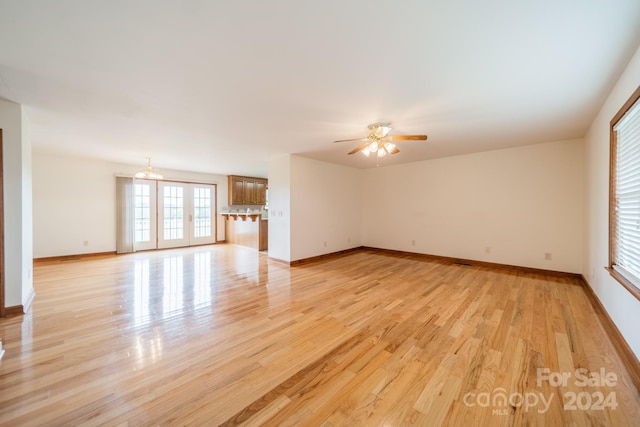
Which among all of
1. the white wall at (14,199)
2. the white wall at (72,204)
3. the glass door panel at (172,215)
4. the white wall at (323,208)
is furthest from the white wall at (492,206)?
the white wall at (72,204)

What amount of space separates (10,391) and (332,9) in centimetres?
321

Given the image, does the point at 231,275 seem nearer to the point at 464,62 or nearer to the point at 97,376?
the point at 97,376

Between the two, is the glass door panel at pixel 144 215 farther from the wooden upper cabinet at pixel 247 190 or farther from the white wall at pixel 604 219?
the white wall at pixel 604 219

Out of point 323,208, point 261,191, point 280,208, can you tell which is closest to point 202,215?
point 261,191

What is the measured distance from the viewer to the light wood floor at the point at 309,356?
143cm

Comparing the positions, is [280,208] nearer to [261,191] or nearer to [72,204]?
[261,191]

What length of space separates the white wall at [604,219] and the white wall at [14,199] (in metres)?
5.94

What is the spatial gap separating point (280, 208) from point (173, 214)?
402 cm

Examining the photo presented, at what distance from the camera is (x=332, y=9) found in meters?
1.38

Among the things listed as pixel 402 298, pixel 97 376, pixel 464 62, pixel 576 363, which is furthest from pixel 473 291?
pixel 97 376

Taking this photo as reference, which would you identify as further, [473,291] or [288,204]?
[288,204]

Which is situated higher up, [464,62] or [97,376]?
[464,62]

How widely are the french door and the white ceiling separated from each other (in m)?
3.31

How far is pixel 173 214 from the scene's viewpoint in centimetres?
709
